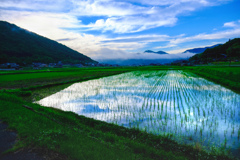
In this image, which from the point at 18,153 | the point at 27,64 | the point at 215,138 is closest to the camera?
the point at 18,153

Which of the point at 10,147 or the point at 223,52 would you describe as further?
the point at 223,52

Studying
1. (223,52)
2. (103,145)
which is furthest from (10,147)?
(223,52)

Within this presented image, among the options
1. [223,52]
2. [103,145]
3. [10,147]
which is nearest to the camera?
[10,147]

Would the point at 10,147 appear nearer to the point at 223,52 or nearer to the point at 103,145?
the point at 103,145

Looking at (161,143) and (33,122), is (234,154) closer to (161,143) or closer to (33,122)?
(161,143)

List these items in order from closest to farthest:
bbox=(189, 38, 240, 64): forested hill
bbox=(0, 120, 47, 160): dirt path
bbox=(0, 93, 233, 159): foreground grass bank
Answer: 1. bbox=(0, 120, 47, 160): dirt path
2. bbox=(0, 93, 233, 159): foreground grass bank
3. bbox=(189, 38, 240, 64): forested hill

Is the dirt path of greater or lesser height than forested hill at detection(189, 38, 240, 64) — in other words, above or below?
below

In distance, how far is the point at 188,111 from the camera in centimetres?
665

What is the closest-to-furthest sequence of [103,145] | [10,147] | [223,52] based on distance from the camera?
[10,147], [103,145], [223,52]

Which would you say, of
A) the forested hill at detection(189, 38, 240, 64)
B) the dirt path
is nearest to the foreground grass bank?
the dirt path

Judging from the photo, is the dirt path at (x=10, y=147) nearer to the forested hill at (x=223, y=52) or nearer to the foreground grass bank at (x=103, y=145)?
the foreground grass bank at (x=103, y=145)

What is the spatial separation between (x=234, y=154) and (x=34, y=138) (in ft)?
17.4

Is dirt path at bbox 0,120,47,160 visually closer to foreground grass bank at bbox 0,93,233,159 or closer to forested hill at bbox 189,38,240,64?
foreground grass bank at bbox 0,93,233,159

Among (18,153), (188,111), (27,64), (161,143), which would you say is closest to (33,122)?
(18,153)
